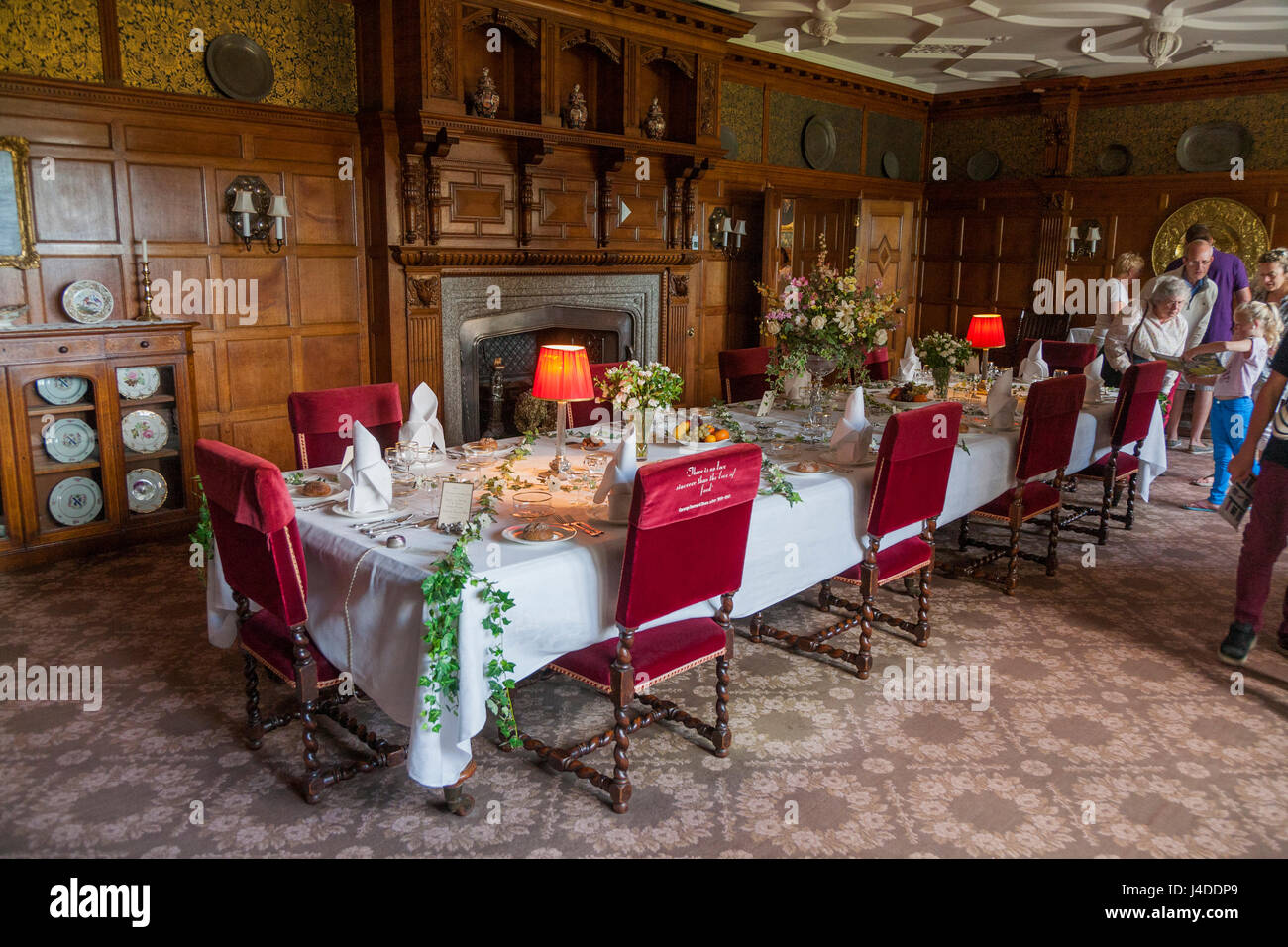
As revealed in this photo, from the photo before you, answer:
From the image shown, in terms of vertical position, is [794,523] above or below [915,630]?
above

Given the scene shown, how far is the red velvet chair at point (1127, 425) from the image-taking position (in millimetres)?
4996

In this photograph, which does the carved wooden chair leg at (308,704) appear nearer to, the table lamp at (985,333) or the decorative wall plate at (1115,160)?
the table lamp at (985,333)

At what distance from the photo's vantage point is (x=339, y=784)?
2.85 metres

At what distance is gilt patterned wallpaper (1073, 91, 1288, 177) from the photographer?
840 cm

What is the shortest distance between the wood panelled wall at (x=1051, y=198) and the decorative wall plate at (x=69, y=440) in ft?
28.1

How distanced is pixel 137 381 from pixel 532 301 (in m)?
2.61

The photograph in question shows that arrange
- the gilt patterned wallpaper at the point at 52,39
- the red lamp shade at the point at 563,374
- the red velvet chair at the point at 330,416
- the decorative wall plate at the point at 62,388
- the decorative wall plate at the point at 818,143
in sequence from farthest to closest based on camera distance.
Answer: the decorative wall plate at the point at 818,143 < the decorative wall plate at the point at 62,388 < the gilt patterned wallpaper at the point at 52,39 < the red velvet chair at the point at 330,416 < the red lamp shade at the point at 563,374

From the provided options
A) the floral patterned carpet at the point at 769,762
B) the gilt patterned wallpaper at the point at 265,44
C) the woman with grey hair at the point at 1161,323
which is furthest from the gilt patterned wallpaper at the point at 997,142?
the gilt patterned wallpaper at the point at 265,44

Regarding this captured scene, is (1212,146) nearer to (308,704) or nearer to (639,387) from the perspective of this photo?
(639,387)

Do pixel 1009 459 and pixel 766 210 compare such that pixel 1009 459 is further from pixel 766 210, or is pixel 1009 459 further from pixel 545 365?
Answer: pixel 766 210

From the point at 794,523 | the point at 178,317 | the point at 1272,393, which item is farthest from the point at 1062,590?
the point at 178,317

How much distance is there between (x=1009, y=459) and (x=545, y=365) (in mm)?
2413

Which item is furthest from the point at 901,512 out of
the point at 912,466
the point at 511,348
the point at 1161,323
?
the point at 511,348

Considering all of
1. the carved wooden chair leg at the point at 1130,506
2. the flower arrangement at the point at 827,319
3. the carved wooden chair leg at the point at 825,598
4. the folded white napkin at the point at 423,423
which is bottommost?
the carved wooden chair leg at the point at 825,598
